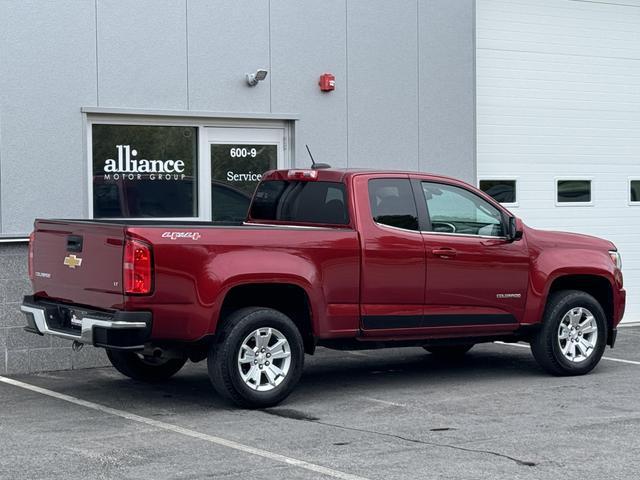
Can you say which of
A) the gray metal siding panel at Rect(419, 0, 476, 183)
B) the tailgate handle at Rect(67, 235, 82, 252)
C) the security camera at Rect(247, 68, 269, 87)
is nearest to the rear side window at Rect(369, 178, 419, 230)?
the tailgate handle at Rect(67, 235, 82, 252)

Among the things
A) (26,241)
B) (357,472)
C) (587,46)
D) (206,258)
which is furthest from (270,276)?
(587,46)

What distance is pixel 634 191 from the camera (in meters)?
17.5

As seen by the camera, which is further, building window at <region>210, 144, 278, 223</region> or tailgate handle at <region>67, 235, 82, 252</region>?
building window at <region>210, 144, 278, 223</region>

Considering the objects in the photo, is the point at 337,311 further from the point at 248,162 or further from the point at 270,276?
the point at 248,162

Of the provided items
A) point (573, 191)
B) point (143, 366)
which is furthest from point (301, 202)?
point (573, 191)

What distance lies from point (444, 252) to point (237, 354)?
2235 millimetres

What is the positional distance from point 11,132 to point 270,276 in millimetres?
3856

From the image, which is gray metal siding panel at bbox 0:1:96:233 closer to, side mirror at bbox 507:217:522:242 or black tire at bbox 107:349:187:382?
black tire at bbox 107:349:187:382

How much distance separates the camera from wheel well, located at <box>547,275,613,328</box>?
11.4m

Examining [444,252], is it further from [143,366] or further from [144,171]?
[144,171]

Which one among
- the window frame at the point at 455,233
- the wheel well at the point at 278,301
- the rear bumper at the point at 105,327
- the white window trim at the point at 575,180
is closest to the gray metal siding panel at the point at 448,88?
the white window trim at the point at 575,180

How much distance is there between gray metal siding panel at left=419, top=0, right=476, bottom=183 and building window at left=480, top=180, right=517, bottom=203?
804 mm

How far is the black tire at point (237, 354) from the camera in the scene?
9.12 meters

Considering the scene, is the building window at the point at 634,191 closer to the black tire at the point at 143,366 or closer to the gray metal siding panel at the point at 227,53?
the gray metal siding panel at the point at 227,53
